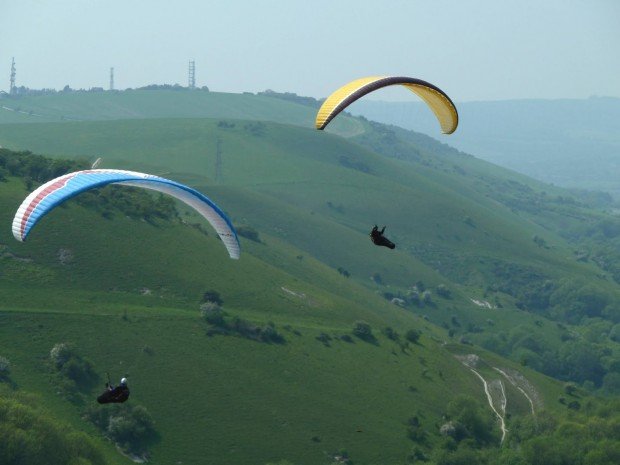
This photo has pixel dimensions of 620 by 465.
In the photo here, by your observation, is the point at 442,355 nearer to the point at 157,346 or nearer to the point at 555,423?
the point at 555,423

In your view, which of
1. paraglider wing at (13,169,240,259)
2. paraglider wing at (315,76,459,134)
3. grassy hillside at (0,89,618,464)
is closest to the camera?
paraglider wing at (13,169,240,259)

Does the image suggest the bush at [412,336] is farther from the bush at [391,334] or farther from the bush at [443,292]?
the bush at [443,292]

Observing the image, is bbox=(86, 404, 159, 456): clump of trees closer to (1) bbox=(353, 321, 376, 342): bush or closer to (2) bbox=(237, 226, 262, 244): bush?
(1) bbox=(353, 321, 376, 342): bush

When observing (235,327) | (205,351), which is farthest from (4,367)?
(235,327)

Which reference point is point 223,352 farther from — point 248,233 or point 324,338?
point 248,233

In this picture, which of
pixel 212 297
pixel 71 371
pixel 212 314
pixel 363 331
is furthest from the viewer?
pixel 363 331

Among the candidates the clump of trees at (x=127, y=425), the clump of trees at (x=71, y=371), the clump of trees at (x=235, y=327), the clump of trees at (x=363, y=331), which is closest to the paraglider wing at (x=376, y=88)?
the clump of trees at (x=127, y=425)

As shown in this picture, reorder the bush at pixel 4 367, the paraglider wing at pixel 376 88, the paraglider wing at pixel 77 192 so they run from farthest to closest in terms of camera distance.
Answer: the bush at pixel 4 367
the paraglider wing at pixel 376 88
the paraglider wing at pixel 77 192

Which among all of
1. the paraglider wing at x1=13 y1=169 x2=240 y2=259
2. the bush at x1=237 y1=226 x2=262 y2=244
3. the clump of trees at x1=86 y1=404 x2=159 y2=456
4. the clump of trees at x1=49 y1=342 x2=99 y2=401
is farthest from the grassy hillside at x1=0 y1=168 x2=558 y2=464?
the paraglider wing at x1=13 y1=169 x2=240 y2=259

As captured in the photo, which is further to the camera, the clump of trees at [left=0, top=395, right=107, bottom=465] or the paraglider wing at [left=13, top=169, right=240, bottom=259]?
the clump of trees at [left=0, top=395, right=107, bottom=465]
